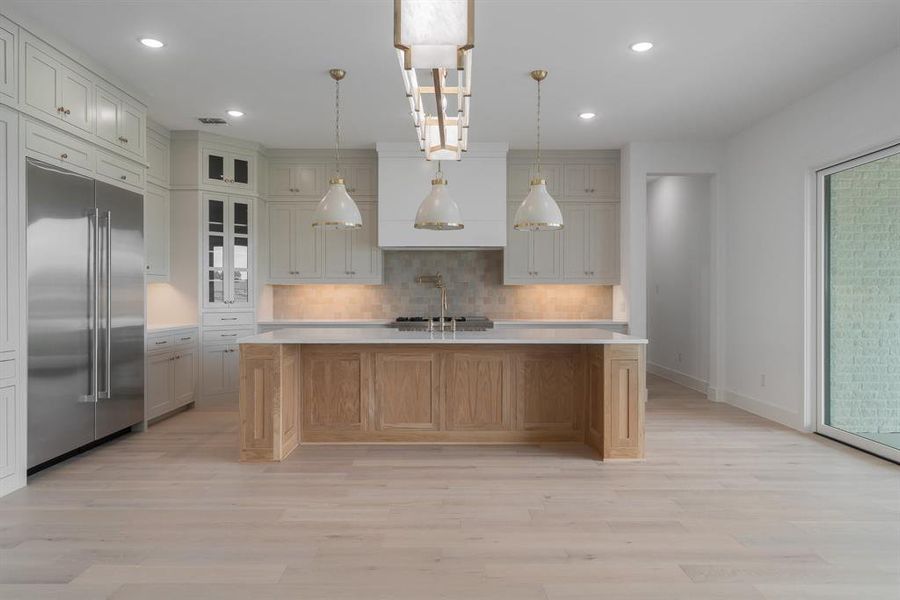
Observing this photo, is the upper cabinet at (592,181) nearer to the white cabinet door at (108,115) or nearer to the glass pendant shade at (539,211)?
the glass pendant shade at (539,211)

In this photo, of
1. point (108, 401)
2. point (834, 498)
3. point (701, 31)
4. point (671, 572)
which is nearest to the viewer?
point (671, 572)

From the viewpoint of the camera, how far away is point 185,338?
18.5 ft

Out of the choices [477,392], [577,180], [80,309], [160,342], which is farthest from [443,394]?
[577,180]

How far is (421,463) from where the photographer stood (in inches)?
154

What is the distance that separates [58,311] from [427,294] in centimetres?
390

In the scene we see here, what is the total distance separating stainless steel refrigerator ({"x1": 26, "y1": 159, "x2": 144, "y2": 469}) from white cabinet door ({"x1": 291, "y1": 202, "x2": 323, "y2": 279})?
1.98 meters

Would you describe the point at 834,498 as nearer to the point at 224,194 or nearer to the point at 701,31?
the point at 701,31

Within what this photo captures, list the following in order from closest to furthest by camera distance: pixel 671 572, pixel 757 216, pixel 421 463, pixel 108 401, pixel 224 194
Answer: pixel 671 572, pixel 421 463, pixel 108 401, pixel 757 216, pixel 224 194

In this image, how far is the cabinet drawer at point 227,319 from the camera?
593 cm

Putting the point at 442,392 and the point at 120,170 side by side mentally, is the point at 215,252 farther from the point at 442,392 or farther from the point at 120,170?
the point at 442,392

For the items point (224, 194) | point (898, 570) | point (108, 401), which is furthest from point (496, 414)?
A: point (224, 194)

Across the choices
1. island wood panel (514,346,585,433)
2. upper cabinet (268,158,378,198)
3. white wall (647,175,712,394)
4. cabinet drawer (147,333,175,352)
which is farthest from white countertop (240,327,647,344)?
white wall (647,175,712,394)

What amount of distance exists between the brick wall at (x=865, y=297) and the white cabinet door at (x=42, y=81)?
5.55 m

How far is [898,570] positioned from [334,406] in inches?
132
